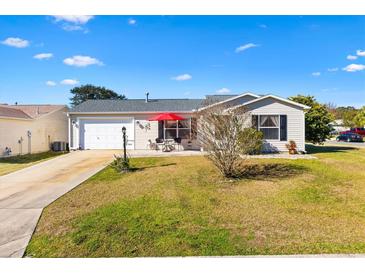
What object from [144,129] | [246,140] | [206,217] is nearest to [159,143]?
Answer: [144,129]

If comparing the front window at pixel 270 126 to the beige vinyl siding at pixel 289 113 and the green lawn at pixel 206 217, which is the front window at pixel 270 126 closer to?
the beige vinyl siding at pixel 289 113

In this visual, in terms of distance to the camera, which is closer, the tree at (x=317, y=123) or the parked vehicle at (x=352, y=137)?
the tree at (x=317, y=123)

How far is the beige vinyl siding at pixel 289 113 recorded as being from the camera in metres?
14.1

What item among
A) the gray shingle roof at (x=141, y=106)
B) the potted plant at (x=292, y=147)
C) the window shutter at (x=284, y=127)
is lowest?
the potted plant at (x=292, y=147)

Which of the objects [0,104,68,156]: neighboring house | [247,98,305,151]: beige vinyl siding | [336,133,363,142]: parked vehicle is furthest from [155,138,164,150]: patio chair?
[336,133,363,142]: parked vehicle

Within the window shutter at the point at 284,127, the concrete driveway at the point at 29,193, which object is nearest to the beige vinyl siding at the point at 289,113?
the window shutter at the point at 284,127

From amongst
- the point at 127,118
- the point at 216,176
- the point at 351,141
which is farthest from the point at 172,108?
the point at 351,141

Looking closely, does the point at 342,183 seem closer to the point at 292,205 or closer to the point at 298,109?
the point at 292,205

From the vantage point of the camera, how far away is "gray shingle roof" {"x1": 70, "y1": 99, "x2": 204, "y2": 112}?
58.9 feet

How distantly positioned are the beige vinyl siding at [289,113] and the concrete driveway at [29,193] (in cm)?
975

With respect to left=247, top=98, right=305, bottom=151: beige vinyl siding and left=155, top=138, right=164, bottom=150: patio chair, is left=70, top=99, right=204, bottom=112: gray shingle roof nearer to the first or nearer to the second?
left=155, top=138, right=164, bottom=150: patio chair

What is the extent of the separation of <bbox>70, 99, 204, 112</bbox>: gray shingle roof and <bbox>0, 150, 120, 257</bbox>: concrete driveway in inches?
253

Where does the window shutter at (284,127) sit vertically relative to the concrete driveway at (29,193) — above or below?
above
